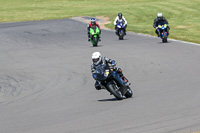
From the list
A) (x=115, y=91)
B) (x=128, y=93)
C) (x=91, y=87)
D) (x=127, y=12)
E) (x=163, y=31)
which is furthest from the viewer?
(x=127, y=12)

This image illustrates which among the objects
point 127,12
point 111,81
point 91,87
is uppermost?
point 111,81

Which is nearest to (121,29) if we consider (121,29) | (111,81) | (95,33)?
(121,29)

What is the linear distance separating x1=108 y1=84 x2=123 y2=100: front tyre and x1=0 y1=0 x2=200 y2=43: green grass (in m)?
15.9

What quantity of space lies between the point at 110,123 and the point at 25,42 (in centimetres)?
2225

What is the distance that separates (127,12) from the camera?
5012cm

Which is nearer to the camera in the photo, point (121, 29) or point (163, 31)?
point (163, 31)

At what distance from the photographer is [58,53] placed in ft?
79.5

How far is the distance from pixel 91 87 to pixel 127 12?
117ft

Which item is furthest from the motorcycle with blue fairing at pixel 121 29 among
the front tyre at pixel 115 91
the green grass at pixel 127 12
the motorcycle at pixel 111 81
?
the front tyre at pixel 115 91

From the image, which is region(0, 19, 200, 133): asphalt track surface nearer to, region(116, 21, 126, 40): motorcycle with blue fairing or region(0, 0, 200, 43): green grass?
region(116, 21, 126, 40): motorcycle with blue fairing

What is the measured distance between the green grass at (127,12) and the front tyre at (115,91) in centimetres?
1594

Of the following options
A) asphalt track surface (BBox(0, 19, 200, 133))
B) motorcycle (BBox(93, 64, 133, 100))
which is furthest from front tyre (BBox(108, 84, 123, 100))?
asphalt track surface (BBox(0, 19, 200, 133))

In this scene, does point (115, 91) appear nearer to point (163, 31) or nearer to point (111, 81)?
point (111, 81)

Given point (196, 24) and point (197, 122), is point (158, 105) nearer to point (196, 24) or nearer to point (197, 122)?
point (197, 122)
